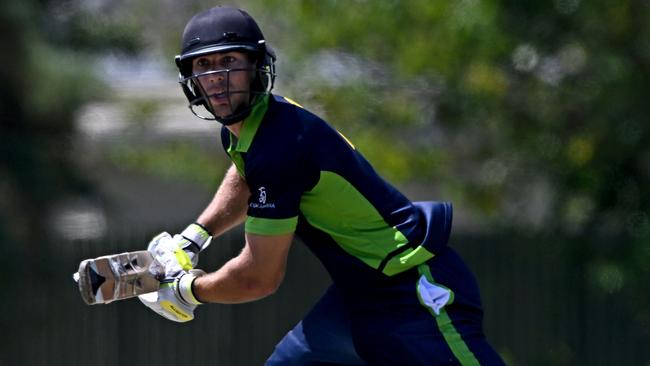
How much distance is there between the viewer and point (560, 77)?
10461 millimetres

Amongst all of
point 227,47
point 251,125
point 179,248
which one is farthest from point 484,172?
point 227,47

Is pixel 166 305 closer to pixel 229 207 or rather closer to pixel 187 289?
pixel 187 289

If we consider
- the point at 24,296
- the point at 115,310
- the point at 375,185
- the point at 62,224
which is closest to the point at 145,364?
the point at 115,310

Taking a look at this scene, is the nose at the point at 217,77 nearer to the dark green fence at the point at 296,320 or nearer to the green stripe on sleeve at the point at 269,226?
the green stripe on sleeve at the point at 269,226

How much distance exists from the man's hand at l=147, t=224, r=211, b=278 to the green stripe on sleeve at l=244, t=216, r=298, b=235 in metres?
0.41

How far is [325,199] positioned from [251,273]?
37 centimetres

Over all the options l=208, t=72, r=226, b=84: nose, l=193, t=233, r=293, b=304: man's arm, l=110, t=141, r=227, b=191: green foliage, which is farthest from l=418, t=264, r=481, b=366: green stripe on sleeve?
l=110, t=141, r=227, b=191: green foliage

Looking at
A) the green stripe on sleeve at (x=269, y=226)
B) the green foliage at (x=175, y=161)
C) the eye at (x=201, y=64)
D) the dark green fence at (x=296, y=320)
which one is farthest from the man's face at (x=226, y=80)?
the green foliage at (x=175, y=161)

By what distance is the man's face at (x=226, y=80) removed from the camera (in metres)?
4.48

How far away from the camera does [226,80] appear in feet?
14.7

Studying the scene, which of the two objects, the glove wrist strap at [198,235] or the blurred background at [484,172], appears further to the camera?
the blurred background at [484,172]

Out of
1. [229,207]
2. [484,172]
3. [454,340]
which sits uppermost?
[229,207]

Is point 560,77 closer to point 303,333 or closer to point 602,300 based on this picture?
point 602,300

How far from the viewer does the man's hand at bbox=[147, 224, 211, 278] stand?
4.73 meters
